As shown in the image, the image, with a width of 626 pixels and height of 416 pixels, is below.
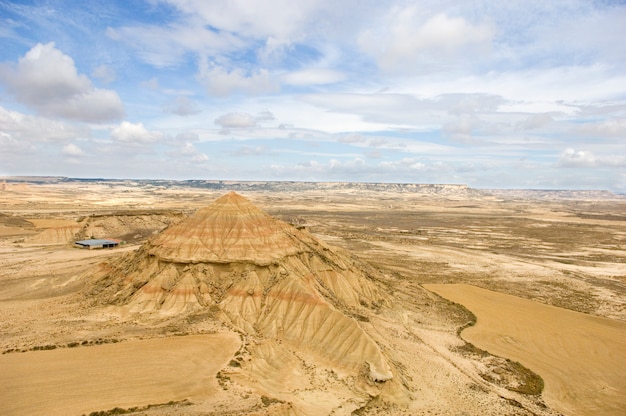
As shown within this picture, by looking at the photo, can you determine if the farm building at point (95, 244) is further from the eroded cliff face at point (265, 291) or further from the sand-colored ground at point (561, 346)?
the sand-colored ground at point (561, 346)

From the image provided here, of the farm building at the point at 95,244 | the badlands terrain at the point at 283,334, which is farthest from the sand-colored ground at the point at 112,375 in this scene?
the farm building at the point at 95,244

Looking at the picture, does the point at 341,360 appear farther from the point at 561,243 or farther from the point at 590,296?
the point at 561,243

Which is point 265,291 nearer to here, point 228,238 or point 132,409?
point 228,238

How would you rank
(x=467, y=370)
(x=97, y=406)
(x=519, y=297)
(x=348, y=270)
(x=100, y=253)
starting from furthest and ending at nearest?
(x=100, y=253)
(x=519, y=297)
(x=348, y=270)
(x=467, y=370)
(x=97, y=406)

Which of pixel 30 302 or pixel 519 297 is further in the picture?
pixel 519 297

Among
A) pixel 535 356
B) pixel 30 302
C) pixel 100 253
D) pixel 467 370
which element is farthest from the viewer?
pixel 100 253

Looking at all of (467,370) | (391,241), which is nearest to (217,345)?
(467,370)

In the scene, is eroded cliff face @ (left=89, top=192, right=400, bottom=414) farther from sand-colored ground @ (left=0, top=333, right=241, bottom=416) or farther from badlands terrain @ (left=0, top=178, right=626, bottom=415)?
sand-colored ground @ (left=0, top=333, right=241, bottom=416)

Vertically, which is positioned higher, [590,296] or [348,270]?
[348,270]
